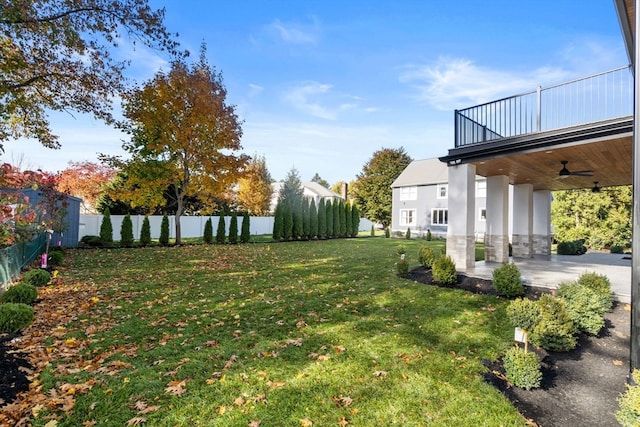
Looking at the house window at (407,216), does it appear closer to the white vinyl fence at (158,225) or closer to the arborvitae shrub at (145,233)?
the white vinyl fence at (158,225)

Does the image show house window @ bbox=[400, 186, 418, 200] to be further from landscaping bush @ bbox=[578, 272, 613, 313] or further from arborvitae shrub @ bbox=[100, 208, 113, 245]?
landscaping bush @ bbox=[578, 272, 613, 313]

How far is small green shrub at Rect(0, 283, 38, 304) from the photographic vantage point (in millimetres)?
5746

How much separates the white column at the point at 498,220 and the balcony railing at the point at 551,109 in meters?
2.81

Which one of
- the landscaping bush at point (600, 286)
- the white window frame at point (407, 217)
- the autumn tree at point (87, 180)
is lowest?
the landscaping bush at point (600, 286)

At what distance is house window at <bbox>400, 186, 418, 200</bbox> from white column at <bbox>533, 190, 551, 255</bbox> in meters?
14.7

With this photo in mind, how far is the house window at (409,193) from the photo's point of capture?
97.7ft

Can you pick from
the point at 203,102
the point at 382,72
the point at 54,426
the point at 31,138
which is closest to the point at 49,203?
the point at 31,138

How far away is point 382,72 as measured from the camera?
12.2 meters

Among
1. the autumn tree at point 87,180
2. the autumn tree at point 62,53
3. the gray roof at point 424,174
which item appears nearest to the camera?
the autumn tree at point 62,53

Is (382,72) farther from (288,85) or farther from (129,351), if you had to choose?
(129,351)

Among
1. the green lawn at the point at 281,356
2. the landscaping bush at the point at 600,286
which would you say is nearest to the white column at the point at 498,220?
the green lawn at the point at 281,356

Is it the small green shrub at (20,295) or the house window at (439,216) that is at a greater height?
the house window at (439,216)

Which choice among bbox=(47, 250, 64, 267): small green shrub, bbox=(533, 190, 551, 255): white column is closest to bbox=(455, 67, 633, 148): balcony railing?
bbox=(533, 190, 551, 255): white column

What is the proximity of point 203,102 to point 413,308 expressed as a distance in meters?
14.1
